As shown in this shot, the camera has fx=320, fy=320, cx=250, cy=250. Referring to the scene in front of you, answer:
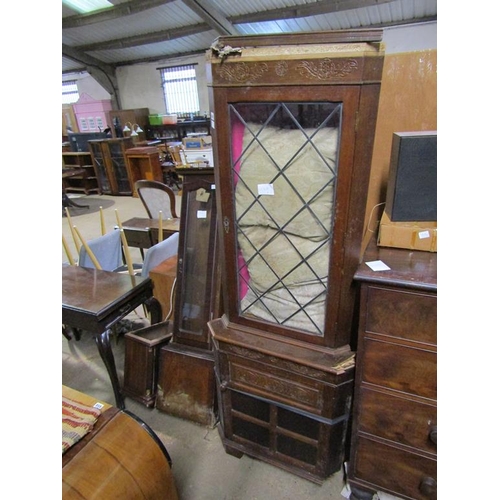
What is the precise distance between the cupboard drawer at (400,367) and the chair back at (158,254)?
1.27 meters

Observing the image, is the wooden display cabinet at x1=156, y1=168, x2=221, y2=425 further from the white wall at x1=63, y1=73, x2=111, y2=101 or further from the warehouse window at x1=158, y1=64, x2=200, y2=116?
the white wall at x1=63, y1=73, x2=111, y2=101

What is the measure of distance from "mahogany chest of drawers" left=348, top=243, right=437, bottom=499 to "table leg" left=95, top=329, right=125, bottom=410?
44.1 inches

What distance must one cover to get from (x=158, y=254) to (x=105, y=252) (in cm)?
45

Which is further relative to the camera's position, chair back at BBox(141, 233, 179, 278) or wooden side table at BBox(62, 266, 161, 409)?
chair back at BBox(141, 233, 179, 278)

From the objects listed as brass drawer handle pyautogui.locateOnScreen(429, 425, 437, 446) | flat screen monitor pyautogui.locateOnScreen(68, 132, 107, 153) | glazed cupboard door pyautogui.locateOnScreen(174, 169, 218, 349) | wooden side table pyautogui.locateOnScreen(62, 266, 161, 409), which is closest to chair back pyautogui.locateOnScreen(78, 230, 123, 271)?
wooden side table pyautogui.locateOnScreen(62, 266, 161, 409)

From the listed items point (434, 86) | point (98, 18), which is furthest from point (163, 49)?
point (434, 86)

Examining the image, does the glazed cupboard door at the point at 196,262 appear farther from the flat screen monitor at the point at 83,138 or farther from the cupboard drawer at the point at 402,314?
the flat screen monitor at the point at 83,138

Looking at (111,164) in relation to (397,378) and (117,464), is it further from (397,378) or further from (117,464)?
(397,378)

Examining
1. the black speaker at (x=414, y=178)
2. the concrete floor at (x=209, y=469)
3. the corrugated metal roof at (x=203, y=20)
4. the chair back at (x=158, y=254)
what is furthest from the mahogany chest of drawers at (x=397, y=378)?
the corrugated metal roof at (x=203, y=20)

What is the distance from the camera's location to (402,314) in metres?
0.91

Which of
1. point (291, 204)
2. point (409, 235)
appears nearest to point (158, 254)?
point (291, 204)

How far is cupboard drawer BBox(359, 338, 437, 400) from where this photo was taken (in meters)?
0.93
